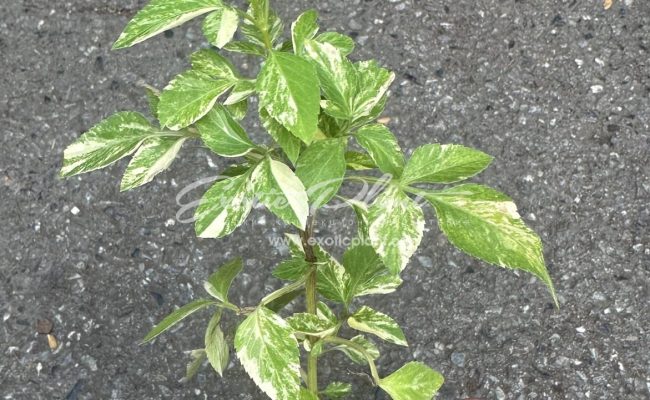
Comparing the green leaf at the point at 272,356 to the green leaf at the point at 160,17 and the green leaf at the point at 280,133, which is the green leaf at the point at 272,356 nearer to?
the green leaf at the point at 280,133

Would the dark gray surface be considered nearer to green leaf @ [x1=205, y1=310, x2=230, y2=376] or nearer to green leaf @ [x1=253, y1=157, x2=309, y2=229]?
green leaf @ [x1=205, y1=310, x2=230, y2=376]

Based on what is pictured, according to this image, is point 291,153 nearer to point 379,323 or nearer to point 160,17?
point 160,17

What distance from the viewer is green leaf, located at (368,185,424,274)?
0.89 metres

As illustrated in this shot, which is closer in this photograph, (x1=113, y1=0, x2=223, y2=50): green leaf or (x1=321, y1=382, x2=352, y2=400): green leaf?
(x1=113, y1=0, x2=223, y2=50): green leaf

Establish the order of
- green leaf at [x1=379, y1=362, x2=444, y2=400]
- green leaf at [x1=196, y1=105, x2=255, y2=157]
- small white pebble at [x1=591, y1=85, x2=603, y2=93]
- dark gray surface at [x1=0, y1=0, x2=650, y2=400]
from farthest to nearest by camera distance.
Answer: small white pebble at [x1=591, y1=85, x2=603, y2=93]
dark gray surface at [x1=0, y1=0, x2=650, y2=400]
green leaf at [x1=379, y1=362, x2=444, y2=400]
green leaf at [x1=196, y1=105, x2=255, y2=157]

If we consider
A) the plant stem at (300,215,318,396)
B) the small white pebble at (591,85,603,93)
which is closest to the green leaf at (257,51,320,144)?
the plant stem at (300,215,318,396)

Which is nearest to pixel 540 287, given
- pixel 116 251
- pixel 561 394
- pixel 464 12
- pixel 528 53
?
pixel 561 394

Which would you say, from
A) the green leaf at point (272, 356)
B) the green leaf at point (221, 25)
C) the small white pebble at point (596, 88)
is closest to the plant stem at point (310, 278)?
the green leaf at point (272, 356)

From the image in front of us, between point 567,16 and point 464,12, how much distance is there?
0.21 m

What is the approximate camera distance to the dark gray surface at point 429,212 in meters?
1.51

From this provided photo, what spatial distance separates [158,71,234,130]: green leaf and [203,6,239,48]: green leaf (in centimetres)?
6

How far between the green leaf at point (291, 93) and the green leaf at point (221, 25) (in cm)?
5

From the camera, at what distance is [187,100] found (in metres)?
0.94

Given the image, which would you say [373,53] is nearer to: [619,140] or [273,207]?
[619,140]
